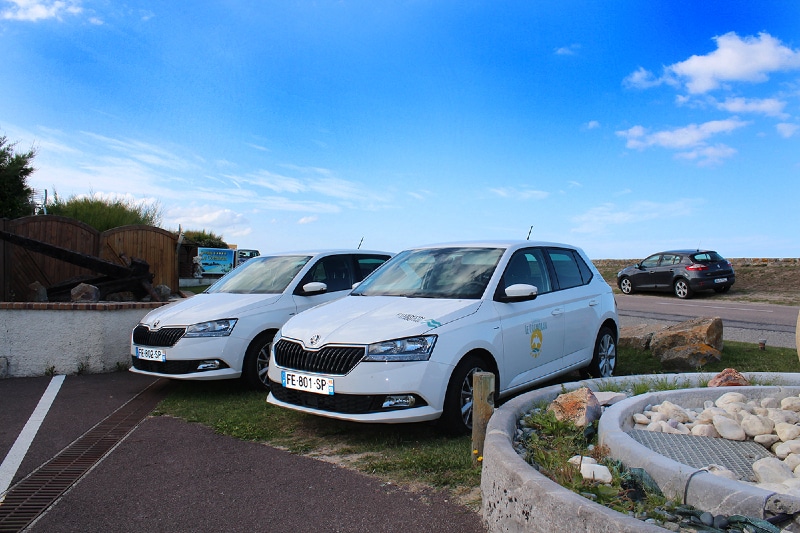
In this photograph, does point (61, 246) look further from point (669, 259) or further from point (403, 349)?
point (669, 259)

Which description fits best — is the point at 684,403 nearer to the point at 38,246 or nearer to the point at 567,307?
the point at 567,307

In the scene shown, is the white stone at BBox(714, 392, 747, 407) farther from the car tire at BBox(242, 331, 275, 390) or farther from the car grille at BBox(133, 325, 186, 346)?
the car grille at BBox(133, 325, 186, 346)

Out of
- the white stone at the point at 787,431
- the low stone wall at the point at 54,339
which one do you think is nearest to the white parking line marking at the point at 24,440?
the low stone wall at the point at 54,339

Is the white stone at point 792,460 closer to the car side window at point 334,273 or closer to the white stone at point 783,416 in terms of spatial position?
the white stone at point 783,416

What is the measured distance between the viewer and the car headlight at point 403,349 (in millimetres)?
4770

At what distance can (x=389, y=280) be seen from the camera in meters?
6.41

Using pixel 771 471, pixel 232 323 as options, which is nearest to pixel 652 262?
pixel 232 323

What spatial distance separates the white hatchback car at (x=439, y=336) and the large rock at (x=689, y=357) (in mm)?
1619

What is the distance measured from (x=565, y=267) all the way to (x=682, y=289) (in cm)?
1661

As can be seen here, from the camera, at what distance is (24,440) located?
5.48 meters

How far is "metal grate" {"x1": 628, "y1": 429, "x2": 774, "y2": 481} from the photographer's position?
3.44 m

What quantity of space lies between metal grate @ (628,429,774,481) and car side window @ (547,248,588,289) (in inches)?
120

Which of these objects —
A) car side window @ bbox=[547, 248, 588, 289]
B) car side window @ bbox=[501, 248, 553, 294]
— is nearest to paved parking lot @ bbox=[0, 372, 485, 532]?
car side window @ bbox=[501, 248, 553, 294]

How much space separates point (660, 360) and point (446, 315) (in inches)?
189
